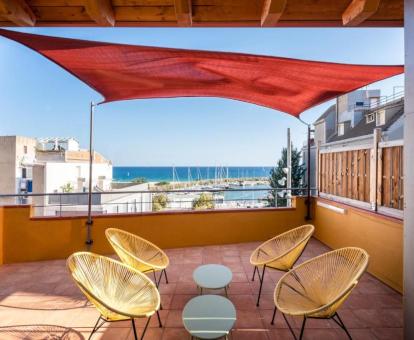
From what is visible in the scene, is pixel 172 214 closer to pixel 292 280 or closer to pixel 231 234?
pixel 231 234

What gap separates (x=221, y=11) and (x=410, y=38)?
116 centimetres

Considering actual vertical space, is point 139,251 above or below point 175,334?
above

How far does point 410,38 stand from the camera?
4.76 ft

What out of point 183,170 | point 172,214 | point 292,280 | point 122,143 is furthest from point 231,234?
point 183,170

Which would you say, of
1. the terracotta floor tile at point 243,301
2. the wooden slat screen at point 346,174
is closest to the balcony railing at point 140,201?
the wooden slat screen at point 346,174

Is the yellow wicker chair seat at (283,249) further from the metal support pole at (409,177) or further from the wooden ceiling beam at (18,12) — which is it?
the wooden ceiling beam at (18,12)

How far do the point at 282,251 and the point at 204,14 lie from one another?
2667mm

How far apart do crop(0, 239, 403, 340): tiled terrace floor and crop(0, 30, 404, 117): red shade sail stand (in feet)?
7.99

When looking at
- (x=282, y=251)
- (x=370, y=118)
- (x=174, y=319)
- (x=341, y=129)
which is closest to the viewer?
(x=174, y=319)

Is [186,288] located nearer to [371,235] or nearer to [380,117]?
[371,235]

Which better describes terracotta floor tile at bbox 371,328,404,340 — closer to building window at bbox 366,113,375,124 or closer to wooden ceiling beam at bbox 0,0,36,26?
wooden ceiling beam at bbox 0,0,36,26

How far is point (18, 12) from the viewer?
1617 millimetres

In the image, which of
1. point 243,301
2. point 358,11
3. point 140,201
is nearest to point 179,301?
point 243,301

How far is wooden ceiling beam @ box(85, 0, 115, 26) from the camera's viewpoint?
60.3 inches
